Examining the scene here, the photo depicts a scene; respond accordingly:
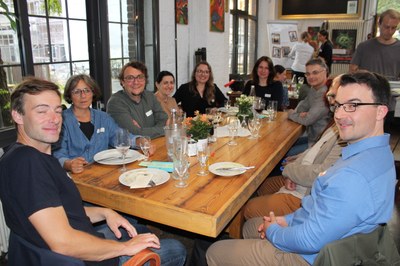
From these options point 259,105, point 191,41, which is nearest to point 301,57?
point 191,41

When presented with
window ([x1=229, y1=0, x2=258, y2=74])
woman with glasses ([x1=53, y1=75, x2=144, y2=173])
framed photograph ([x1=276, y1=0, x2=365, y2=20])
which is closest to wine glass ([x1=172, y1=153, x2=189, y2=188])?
woman with glasses ([x1=53, y1=75, x2=144, y2=173])

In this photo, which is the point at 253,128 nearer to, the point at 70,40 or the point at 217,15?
the point at 70,40

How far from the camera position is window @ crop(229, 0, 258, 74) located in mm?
6691

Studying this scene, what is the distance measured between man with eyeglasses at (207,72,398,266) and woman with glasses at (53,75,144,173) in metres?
1.12

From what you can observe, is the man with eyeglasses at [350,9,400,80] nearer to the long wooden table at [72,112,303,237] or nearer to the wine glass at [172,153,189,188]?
the long wooden table at [72,112,303,237]

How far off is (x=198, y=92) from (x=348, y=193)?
9.35 feet

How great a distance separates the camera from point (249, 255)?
1482mm

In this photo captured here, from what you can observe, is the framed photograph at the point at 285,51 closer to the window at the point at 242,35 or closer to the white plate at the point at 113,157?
the window at the point at 242,35

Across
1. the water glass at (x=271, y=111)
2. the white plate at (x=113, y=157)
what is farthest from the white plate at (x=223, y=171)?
the water glass at (x=271, y=111)

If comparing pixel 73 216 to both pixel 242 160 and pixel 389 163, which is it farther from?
pixel 389 163

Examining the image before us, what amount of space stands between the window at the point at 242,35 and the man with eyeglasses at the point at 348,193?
18.3ft

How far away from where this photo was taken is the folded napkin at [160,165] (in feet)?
5.87

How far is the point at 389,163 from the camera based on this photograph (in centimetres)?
123

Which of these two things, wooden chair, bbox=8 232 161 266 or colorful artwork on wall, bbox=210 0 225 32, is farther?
colorful artwork on wall, bbox=210 0 225 32
